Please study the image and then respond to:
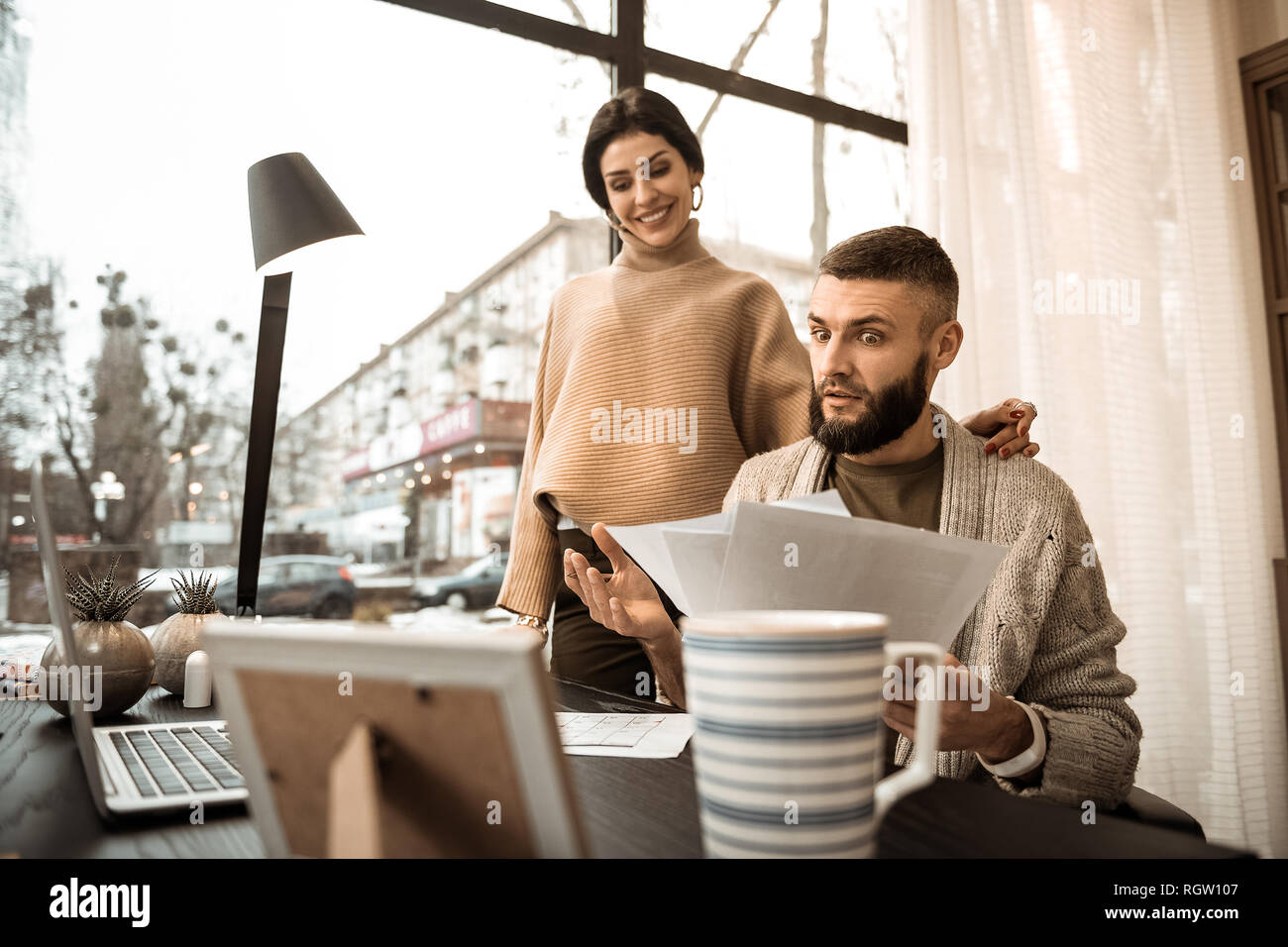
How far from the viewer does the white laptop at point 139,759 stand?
676 millimetres

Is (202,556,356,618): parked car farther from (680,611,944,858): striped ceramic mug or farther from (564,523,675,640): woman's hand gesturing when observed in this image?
(680,611,944,858): striped ceramic mug

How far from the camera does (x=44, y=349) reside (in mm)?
1909

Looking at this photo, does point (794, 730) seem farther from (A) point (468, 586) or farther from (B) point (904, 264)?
(A) point (468, 586)

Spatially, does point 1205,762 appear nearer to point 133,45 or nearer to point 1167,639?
point 1167,639

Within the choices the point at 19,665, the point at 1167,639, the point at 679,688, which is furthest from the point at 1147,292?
the point at 19,665

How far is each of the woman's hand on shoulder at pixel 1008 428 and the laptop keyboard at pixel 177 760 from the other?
3.59 ft

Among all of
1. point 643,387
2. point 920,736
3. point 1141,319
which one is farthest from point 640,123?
point 1141,319

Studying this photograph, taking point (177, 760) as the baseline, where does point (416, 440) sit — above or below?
above

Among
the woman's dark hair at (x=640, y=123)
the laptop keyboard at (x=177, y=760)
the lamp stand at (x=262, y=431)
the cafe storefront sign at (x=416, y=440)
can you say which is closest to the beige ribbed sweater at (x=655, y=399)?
the woman's dark hair at (x=640, y=123)

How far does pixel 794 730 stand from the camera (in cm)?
44

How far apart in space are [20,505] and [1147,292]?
326 centimetres

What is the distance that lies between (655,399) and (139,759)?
4.05 ft

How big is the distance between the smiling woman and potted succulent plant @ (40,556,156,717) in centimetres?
84

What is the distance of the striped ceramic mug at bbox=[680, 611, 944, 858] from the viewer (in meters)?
0.44
